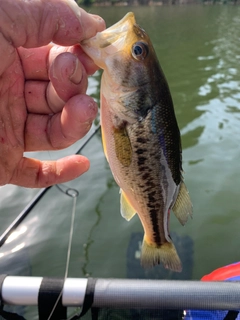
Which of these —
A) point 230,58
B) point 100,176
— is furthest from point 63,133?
point 230,58

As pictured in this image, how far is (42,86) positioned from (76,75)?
1.34 ft

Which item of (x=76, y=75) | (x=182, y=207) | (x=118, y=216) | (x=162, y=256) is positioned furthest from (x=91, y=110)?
(x=118, y=216)

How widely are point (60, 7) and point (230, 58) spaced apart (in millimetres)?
14229

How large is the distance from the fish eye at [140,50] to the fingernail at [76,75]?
26 centimetres

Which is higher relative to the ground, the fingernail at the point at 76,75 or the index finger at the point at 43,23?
the index finger at the point at 43,23

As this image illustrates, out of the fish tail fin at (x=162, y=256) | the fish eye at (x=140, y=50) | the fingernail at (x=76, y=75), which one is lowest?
the fish tail fin at (x=162, y=256)

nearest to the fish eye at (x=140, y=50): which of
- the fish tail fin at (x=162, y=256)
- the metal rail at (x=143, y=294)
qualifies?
the fish tail fin at (x=162, y=256)

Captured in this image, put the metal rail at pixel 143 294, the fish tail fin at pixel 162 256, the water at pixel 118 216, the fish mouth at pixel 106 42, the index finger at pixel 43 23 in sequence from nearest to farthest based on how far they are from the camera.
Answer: the index finger at pixel 43 23
the fish mouth at pixel 106 42
the metal rail at pixel 143 294
the fish tail fin at pixel 162 256
the water at pixel 118 216

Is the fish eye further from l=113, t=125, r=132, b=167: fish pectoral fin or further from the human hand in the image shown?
l=113, t=125, r=132, b=167: fish pectoral fin

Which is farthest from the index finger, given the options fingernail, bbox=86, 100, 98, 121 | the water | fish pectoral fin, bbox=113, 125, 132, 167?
the water

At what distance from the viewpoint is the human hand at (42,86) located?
1542 millimetres

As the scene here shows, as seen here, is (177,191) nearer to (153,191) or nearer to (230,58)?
(153,191)

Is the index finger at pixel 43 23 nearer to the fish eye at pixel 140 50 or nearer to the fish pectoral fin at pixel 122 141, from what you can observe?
the fish eye at pixel 140 50

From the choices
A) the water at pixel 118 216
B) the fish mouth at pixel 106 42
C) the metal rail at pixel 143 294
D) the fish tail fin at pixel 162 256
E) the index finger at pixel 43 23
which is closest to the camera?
the index finger at pixel 43 23
